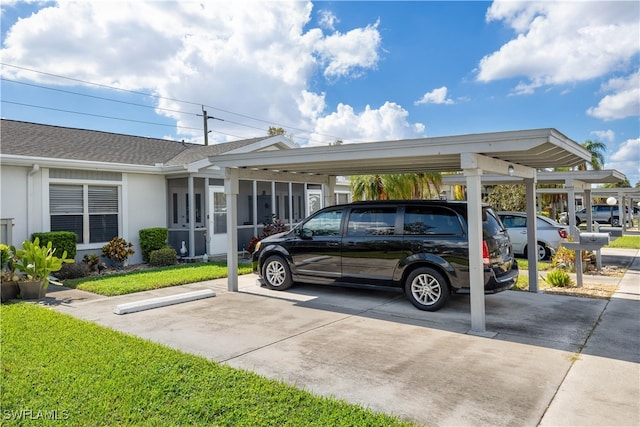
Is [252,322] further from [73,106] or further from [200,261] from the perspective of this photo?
[73,106]

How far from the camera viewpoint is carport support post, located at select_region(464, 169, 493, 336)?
17.7 ft

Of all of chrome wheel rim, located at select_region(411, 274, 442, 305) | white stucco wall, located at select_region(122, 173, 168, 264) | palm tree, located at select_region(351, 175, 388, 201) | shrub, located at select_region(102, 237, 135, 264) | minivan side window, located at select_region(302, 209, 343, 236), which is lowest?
chrome wheel rim, located at select_region(411, 274, 442, 305)

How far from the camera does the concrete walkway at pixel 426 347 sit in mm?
3387

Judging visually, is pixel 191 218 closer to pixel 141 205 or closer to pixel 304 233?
pixel 141 205

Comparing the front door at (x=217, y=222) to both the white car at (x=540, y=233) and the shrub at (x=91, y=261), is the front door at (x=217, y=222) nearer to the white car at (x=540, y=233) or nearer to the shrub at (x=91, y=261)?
the shrub at (x=91, y=261)

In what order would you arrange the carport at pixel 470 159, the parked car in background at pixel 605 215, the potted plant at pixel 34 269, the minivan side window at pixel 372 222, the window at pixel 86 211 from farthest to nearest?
1. the parked car in background at pixel 605 215
2. the window at pixel 86 211
3. the potted plant at pixel 34 269
4. the minivan side window at pixel 372 222
5. the carport at pixel 470 159

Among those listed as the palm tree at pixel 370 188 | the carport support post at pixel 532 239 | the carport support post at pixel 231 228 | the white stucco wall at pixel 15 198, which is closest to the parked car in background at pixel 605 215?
the palm tree at pixel 370 188

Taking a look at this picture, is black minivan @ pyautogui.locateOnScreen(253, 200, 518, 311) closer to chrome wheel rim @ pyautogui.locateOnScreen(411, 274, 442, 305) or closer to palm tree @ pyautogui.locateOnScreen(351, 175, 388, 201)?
chrome wheel rim @ pyautogui.locateOnScreen(411, 274, 442, 305)

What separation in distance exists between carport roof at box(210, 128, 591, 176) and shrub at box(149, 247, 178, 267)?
15.2 ft

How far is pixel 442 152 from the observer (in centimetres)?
566

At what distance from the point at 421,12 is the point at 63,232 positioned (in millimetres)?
10511

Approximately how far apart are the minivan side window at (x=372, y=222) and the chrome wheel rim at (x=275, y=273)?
1.71 m

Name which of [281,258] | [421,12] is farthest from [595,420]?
[421,12]

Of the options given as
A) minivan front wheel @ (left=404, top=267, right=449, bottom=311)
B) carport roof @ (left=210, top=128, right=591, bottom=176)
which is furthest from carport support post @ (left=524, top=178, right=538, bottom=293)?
minivan front wheel @ (left=404, top=267, right=449, bottom=311)
